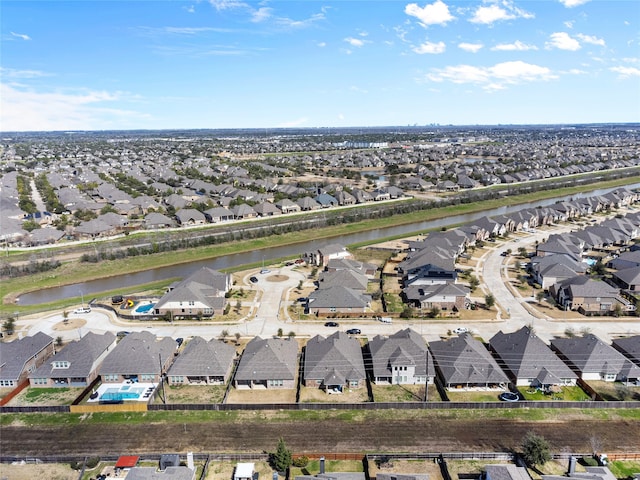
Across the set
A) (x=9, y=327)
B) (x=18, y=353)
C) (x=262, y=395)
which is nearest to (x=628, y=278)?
(x=262, y=395)

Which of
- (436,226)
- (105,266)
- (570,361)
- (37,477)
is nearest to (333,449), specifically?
(37,477)

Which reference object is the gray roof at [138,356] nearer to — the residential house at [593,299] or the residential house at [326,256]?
the residential house at [326,256]

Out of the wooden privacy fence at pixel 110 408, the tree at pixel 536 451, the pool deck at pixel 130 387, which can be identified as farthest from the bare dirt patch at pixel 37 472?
the tree at pixel 536 451

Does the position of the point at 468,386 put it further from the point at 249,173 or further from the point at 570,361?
the point at 249,173

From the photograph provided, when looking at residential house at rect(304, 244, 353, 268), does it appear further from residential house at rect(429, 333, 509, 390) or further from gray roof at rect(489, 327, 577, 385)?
gray roof at rect(489, 327, 577, 385)

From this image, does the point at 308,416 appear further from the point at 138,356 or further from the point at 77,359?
the point at 77,359
